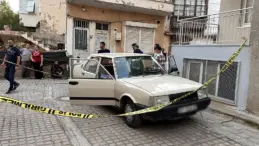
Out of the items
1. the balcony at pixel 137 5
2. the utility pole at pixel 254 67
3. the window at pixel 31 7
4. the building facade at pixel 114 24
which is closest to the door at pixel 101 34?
the building facade at pixel 114 24

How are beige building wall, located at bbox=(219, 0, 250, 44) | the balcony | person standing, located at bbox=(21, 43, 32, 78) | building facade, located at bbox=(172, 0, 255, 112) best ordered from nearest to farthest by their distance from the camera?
building facade, located at bbox=(172, 0, 255, 112)
beige building wall, located at bbox=(219, 0, 250, 44)
person standing, located at bbox=(21, 43, 32, 78)
the balcony

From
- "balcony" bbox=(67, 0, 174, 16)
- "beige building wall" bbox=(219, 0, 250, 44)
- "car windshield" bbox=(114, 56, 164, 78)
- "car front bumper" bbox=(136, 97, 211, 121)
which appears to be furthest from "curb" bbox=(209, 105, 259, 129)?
"balcony" bbox=(67, 0, 174, 16)

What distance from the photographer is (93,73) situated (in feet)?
17.9

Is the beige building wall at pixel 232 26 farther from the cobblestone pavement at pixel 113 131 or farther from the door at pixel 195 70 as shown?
the cobblestone pavement at pixel 113 131

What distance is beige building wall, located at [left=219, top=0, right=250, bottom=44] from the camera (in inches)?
295

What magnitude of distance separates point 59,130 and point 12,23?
26709 mm

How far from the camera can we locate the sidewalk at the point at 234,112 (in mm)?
5206

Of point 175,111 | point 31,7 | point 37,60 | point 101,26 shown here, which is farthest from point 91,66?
point 31,7

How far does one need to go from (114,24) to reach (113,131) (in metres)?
9.39

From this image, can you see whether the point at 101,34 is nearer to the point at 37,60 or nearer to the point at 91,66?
the point at 37,60

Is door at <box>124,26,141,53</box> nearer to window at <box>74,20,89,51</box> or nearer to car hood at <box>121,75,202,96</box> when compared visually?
window at <box>74,20,89,51</box>

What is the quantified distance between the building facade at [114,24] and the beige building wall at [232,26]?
16.9 ft

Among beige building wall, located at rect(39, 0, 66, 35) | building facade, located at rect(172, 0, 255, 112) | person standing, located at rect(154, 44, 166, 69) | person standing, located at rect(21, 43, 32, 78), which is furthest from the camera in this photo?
beige building wall, located at rect(39, 0, 66, 35)

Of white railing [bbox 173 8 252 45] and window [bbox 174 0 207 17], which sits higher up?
window [bbox 174 0 207 17]
